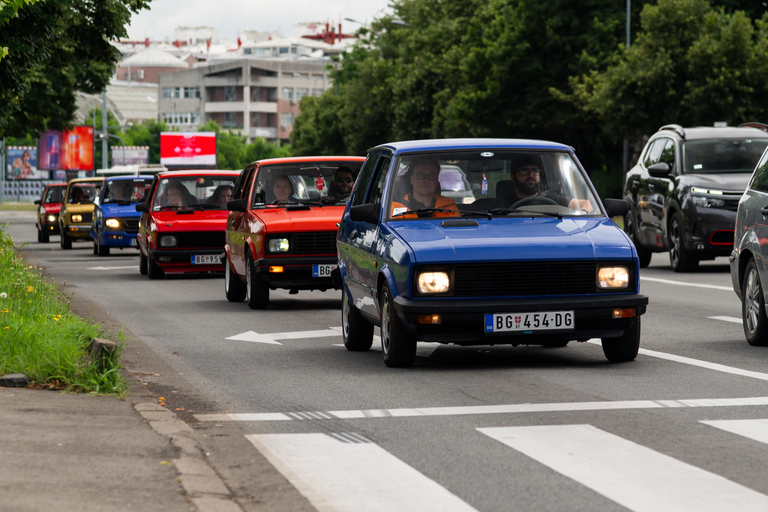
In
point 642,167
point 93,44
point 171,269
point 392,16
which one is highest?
point 392,16

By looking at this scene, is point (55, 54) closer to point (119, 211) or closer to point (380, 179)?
point (119, 211)

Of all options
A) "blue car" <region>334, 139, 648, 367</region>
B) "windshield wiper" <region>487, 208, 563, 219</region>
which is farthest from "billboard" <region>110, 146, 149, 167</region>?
"windshield wiper" <region>487, 208, 563, 219</region>

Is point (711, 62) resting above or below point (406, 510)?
above

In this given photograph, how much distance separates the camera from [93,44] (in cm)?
2866

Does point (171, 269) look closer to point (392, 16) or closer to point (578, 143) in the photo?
point (578, 143)

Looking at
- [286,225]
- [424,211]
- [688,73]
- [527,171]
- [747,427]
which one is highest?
[688,73]

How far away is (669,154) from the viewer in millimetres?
22516

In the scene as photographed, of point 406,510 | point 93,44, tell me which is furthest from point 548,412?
point 93,44

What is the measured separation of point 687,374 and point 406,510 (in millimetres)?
4641

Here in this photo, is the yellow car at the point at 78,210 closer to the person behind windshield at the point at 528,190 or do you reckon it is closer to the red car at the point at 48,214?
the red car at the point at 48,214

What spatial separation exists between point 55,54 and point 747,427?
20.7 metres

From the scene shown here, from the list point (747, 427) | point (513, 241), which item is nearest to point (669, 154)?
point (513, 241)

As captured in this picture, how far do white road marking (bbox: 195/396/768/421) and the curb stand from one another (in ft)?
1.01

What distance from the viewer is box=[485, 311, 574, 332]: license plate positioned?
32.2ft
